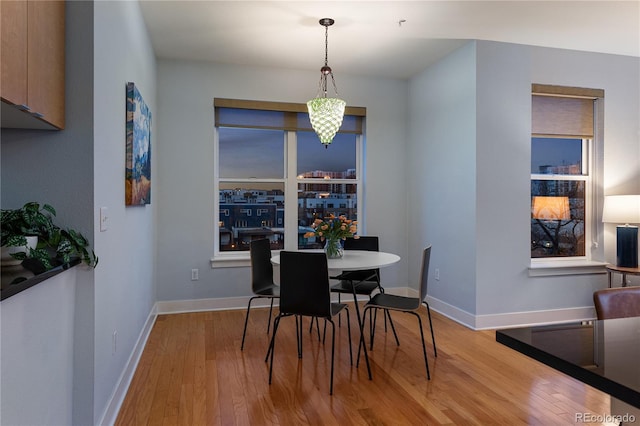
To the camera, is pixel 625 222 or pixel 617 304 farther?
pixel 625 222

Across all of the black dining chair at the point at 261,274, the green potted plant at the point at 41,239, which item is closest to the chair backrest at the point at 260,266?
the black dining chair at the point at 261,274

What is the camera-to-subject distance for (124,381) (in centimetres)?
240

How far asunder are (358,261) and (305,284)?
567mm

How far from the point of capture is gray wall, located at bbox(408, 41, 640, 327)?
3664 mm

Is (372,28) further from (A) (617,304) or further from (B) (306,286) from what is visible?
(A) (617,304)

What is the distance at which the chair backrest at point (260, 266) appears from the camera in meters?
3.16

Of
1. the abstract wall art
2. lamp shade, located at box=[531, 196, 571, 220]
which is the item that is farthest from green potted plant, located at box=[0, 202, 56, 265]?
lamp shade, located at box=[531, 196, 571, 220]

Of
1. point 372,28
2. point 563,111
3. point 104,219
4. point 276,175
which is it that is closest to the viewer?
point 104,219

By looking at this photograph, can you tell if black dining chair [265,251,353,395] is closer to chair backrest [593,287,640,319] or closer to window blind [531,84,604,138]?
chair backrest [593,287,640,319]

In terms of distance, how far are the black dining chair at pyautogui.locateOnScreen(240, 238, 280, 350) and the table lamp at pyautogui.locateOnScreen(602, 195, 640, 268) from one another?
3.27m

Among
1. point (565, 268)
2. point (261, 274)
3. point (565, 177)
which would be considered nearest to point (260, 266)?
point (261, 274)

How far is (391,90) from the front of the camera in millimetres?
4781

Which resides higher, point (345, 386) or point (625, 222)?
point (625, 222)

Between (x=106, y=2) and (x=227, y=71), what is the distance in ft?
7.68
